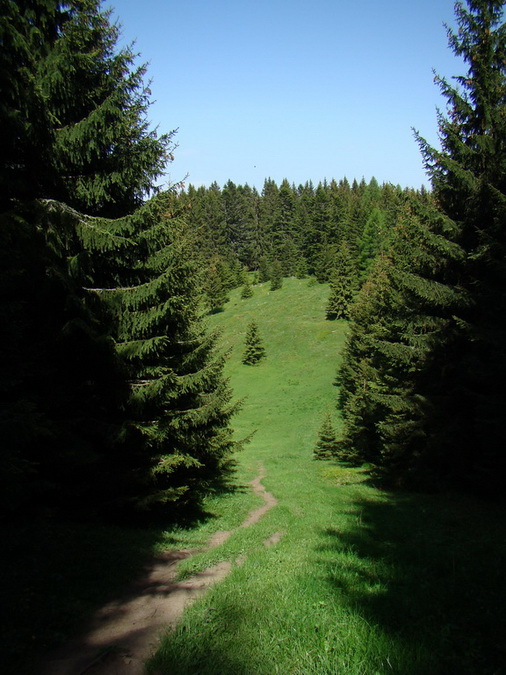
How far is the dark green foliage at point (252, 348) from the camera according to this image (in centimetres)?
5809

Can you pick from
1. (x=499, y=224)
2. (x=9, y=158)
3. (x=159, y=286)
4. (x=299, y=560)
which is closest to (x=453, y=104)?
(x=499, y=224)

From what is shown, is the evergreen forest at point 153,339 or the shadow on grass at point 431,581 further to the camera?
the evergreen forest at point 153,339

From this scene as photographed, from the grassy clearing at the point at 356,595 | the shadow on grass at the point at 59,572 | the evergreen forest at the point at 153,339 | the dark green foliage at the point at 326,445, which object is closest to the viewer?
the grassy clearing at the point at 356,595

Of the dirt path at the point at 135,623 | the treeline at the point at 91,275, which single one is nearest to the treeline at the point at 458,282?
the treeline at the point at 91,275

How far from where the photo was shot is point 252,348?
58.4 metres

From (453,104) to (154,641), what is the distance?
17.6m

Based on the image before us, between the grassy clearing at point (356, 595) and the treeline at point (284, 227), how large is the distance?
215 feet

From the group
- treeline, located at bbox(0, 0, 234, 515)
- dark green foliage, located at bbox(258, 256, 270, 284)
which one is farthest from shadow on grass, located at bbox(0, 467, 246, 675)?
dark green foliage, located at bbox(258, 256, 270, 284)

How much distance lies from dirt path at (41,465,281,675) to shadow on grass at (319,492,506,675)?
2.29m

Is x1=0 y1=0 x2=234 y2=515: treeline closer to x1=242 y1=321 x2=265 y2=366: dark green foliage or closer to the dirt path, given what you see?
the dirt path

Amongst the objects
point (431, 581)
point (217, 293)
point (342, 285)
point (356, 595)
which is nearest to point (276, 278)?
point (217, 293)

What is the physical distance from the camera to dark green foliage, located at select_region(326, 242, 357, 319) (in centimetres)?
6250

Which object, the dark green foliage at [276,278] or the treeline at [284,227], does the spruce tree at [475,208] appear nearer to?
the treeline at [284,227]

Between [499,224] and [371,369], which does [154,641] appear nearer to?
[499,224]
